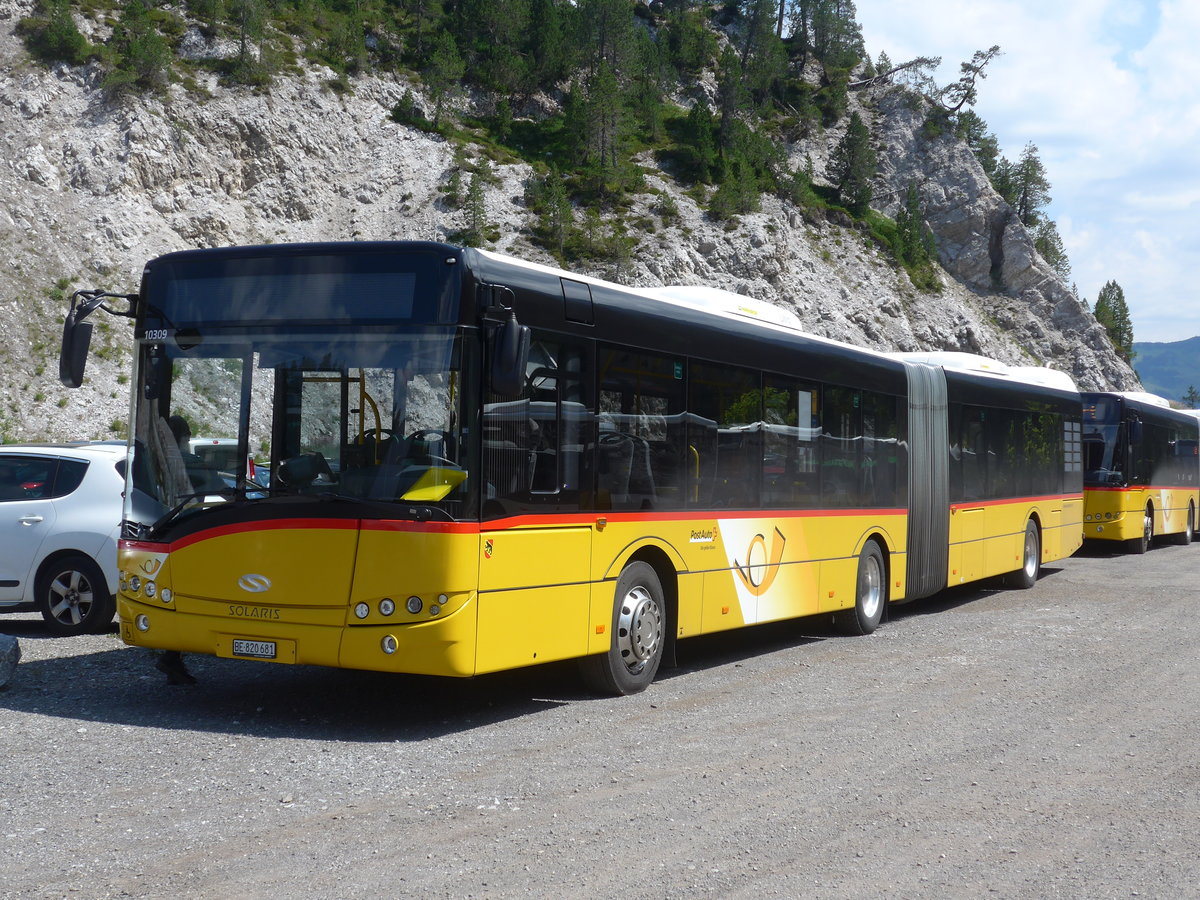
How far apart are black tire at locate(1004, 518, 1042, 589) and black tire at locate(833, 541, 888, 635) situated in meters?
5.37

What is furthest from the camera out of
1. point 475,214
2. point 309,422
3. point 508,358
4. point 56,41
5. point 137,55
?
point 475,214

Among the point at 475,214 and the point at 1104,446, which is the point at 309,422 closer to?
the point at 1104,446

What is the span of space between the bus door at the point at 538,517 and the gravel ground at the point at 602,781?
2.07ft

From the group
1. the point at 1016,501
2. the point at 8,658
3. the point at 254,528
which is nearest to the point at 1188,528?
the point at 1016,501

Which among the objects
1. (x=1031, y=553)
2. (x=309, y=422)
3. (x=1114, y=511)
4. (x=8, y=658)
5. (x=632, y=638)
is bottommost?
(x=8, y=658)

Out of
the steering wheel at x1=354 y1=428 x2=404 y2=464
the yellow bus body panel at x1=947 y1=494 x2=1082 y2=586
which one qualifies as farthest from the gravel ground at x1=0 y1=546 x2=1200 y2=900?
the yellow bus body panel at x1=947 y1=494 x2=1082 y2=586

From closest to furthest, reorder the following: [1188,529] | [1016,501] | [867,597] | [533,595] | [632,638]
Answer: [533,595] → [632,638] → [867,597] → [1016,501] → [1188,529]

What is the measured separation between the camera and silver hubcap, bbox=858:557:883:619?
13.4 metres

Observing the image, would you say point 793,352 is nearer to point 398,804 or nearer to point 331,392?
point 331,392

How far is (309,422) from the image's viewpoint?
298 inches

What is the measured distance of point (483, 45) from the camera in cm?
8181

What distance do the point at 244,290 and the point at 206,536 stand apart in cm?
165

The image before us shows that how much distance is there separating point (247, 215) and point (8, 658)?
49526 millimetres

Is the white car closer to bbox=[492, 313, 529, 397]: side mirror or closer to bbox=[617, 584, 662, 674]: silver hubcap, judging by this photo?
bbox=[617, 584, 662, 674]: silver hubcap
